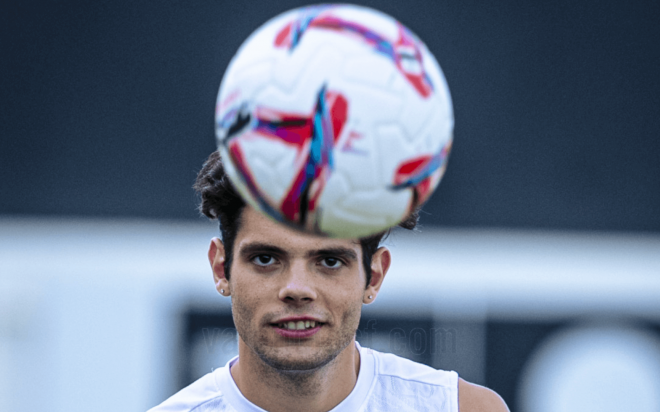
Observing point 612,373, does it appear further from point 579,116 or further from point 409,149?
point 409,149

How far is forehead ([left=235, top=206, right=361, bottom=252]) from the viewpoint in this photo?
10.1 ft

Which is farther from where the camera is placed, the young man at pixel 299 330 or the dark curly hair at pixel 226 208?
the dark curly hair at pixel 226 208

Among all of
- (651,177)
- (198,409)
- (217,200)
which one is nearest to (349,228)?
(217,200)

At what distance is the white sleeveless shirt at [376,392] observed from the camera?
3.47m

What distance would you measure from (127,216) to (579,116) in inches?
159

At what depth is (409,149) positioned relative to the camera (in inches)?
90.4

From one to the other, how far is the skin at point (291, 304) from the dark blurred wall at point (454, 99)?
3522 millimetres

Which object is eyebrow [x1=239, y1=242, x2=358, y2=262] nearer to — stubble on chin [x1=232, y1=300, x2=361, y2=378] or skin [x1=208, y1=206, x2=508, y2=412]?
skin [x1=208, y1=206, x2=508, y2=412]

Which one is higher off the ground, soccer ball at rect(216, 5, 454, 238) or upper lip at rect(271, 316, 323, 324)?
soccer ball at rect(216, 5, 454, 238)

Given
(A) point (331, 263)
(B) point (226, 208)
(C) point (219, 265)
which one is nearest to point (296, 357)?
(A) point (331, 263)

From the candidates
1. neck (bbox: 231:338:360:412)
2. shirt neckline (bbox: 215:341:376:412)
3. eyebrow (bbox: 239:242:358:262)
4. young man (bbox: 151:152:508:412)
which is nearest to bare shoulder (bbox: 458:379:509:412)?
young man (bbox: 151:152:508:412)

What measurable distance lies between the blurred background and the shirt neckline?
2.81 metres

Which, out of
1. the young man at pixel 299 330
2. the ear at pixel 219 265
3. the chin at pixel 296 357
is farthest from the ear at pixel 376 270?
the ear at pixel 219 265

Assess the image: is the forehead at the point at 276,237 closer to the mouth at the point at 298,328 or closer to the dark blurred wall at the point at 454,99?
the mouth at the point at 298,328
